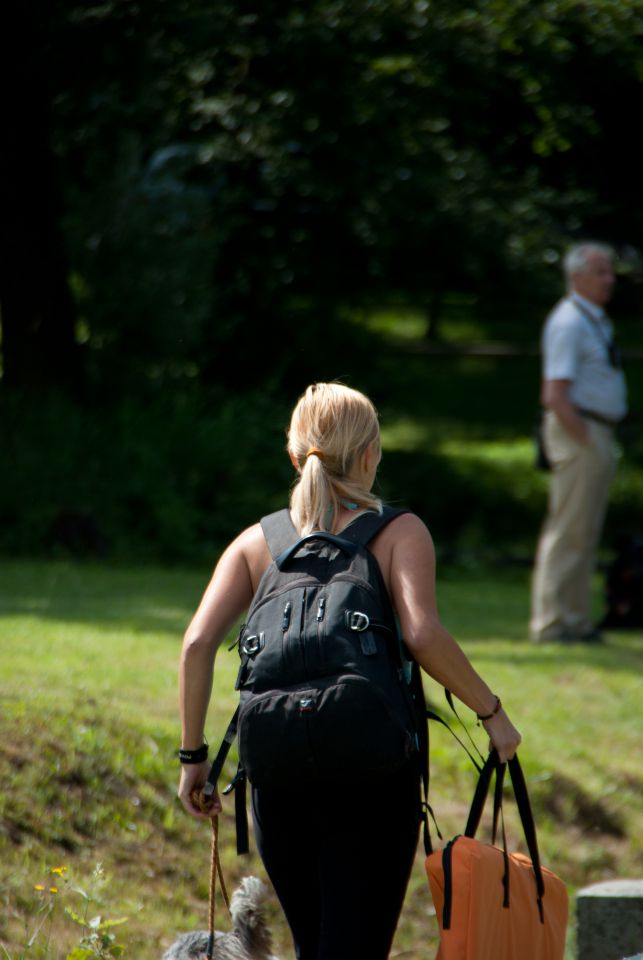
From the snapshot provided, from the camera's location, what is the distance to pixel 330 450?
341 cm

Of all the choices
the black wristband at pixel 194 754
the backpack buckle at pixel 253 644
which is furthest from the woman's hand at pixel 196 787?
the backpack buckle at pixel 253 644

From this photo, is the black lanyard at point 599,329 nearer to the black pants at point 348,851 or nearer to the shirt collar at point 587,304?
the shirt collar at point 587,304

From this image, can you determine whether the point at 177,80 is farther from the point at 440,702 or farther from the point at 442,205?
the point at 440,702

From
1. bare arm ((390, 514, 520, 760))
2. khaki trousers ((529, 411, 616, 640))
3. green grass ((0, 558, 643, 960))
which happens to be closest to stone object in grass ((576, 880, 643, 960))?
green grass ((0, 558, 643, 960))

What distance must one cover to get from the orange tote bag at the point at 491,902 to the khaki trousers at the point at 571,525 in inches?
228

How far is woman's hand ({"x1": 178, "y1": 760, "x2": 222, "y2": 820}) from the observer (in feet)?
11.8

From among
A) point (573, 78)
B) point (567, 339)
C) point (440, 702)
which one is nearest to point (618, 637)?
point (567, 339)

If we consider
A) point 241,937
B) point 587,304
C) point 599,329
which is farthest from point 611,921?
point 587,304

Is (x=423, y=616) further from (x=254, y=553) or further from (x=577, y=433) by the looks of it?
(x=577, y=433)

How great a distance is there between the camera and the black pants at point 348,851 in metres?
3.36

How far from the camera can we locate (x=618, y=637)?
10133 millimetres

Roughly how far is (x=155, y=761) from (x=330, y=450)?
2.74 metres

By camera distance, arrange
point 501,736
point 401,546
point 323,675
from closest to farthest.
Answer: point 323,675 < point 401,546 < point 501,736

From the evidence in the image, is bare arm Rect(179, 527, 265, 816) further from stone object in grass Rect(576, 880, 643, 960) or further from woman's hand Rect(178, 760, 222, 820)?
stone object in grass Rect(576, 880, 643, 960)
